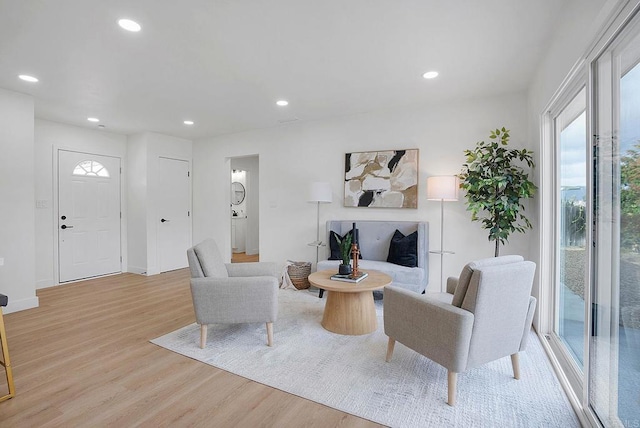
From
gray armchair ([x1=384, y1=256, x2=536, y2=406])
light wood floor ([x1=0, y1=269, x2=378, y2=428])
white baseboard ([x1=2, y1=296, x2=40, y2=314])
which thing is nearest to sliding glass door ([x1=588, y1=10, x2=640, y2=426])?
gray armchair ([x1=384, y1=256, x2=536, y2=406])

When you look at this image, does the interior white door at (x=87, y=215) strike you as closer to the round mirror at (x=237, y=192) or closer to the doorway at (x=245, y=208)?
the doorway at (x=245, y=208)

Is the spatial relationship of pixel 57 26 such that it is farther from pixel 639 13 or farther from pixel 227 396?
pixel 639 13

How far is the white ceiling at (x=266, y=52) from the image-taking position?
209 cm

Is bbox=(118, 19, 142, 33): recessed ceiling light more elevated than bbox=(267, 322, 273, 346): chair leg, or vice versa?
bbox=(118, 19, 142, 33): recessed ceiling light

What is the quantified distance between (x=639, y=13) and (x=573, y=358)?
2.21 meters

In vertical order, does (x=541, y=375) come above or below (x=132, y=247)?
below

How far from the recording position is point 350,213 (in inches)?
179

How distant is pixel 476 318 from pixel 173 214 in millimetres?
5431

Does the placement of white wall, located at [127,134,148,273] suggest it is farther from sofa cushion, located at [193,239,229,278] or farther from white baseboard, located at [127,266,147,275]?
sofa cushion, located at [193,239,229,278]

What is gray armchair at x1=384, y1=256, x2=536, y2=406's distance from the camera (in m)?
1.81

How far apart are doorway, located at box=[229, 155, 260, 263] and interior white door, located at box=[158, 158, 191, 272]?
164 centimetres

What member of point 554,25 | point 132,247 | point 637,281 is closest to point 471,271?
point 637,281

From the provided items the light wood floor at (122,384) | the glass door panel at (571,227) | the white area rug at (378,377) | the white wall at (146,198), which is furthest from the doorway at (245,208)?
the glass door panel at (571,227)

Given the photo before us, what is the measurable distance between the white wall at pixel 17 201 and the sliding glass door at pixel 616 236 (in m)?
5.26
